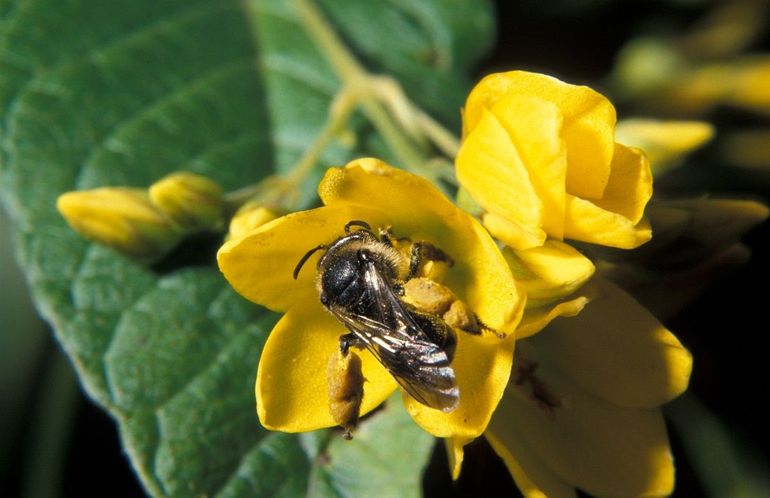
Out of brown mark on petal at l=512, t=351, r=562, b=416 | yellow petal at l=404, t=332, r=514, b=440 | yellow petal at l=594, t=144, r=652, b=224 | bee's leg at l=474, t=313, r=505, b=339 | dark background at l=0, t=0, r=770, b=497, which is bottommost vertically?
dark background at l=0, t=0, r=770, b=497

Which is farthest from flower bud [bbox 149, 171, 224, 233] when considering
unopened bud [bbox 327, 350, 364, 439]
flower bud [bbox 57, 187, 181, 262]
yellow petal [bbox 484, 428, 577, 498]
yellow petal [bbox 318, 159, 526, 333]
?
yellow petal [bbox 484, 428, 577, 498]

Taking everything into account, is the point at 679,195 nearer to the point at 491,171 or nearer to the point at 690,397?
the point at 690,397

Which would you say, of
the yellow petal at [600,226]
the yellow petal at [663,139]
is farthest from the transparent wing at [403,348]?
the yellow petal at [663,139]

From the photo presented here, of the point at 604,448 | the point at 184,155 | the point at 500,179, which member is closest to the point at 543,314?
the point at 500,179

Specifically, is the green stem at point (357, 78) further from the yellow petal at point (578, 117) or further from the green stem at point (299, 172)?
the yellow petal at point (578, 117)

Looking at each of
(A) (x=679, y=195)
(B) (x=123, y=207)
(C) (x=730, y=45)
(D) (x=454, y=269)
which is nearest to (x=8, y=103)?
(B) (x=123, y=207)

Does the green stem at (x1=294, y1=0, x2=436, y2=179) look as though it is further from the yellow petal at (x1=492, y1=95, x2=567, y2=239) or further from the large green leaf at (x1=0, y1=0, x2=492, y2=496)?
the yellow petal at (x1=492, y1=95, x2=567, y2=239)
